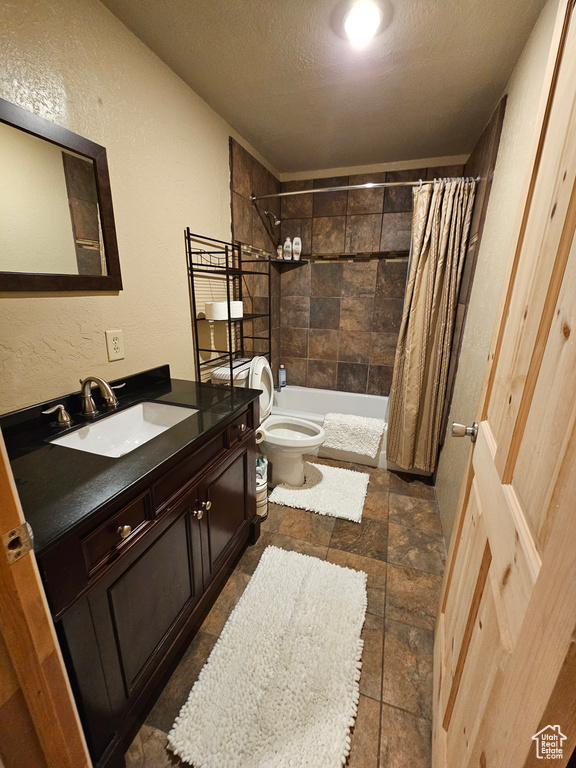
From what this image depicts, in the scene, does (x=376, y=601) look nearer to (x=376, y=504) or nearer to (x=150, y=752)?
(x=376, y=504)

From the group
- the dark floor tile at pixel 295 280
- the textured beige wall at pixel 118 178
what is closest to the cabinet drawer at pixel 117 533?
the textured beige wall at pixel 118 178

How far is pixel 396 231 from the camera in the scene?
258cm

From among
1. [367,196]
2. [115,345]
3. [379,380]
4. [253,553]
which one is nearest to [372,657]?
[253,553]

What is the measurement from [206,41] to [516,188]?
4.59ft

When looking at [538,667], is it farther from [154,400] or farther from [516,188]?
[516,188]

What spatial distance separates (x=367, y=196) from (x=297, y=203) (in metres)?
0.61

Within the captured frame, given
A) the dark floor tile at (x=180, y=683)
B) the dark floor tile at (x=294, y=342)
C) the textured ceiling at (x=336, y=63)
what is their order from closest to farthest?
the dark floor tile at (x=180, y=683)
the textured ceiling at (x=336, y=63)
the dark floor tile at (x=294, y=342)

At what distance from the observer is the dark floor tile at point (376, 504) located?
1972mm

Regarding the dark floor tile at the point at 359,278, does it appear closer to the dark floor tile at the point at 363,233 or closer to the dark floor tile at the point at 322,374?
the dark floor tile at the point at 363,233

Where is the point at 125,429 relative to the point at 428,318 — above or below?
below

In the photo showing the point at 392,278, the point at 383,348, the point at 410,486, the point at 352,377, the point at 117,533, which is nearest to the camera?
the point at 117,533

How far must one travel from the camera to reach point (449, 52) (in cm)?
133

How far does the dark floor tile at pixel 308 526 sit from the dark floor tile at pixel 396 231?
2.19 m

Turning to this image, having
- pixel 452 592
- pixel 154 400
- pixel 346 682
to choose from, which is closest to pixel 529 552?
pixel 452 592
